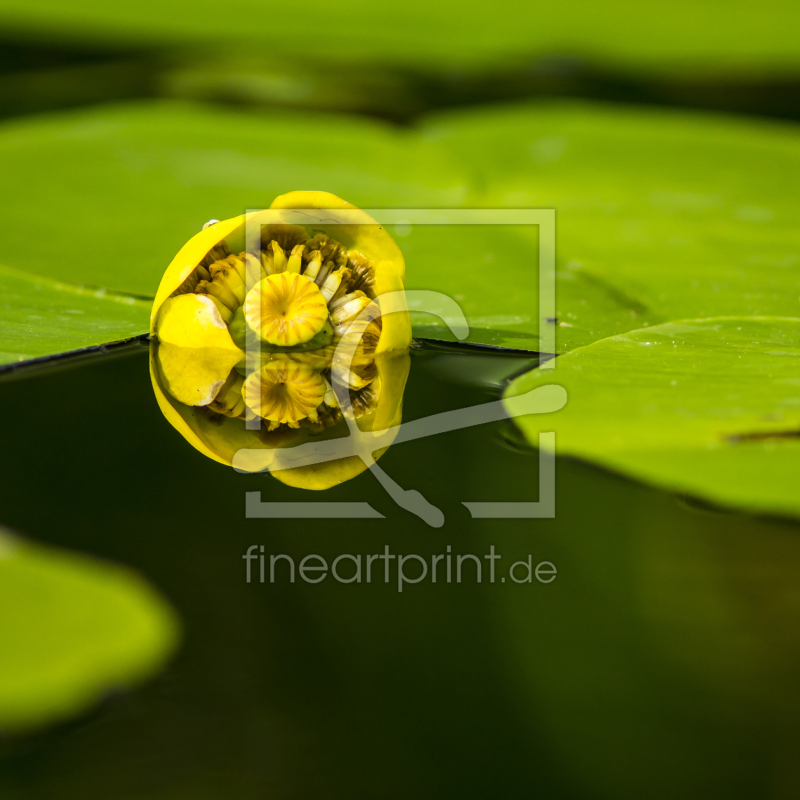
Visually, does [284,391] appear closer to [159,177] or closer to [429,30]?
[159,177]

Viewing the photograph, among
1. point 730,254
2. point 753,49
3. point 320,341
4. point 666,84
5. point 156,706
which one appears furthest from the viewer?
point 666,84

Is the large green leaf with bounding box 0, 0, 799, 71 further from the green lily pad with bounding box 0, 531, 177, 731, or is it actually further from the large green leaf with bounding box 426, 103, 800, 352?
the green lily pad with bounding box 0, 531, 177, 731

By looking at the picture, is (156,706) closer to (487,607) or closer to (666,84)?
(487,607)

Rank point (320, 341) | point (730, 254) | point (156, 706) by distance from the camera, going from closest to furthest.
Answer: point (156, 706), point (320, 341), point (730, 254)

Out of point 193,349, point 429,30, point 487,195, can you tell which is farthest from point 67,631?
point 429,30

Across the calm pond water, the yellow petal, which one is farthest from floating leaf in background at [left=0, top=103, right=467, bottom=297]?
the calm pond water

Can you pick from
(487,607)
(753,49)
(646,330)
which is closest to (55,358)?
(487,607)

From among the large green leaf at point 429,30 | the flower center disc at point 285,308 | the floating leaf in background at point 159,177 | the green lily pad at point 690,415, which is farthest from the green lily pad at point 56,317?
the large green leaf at point 429,30
